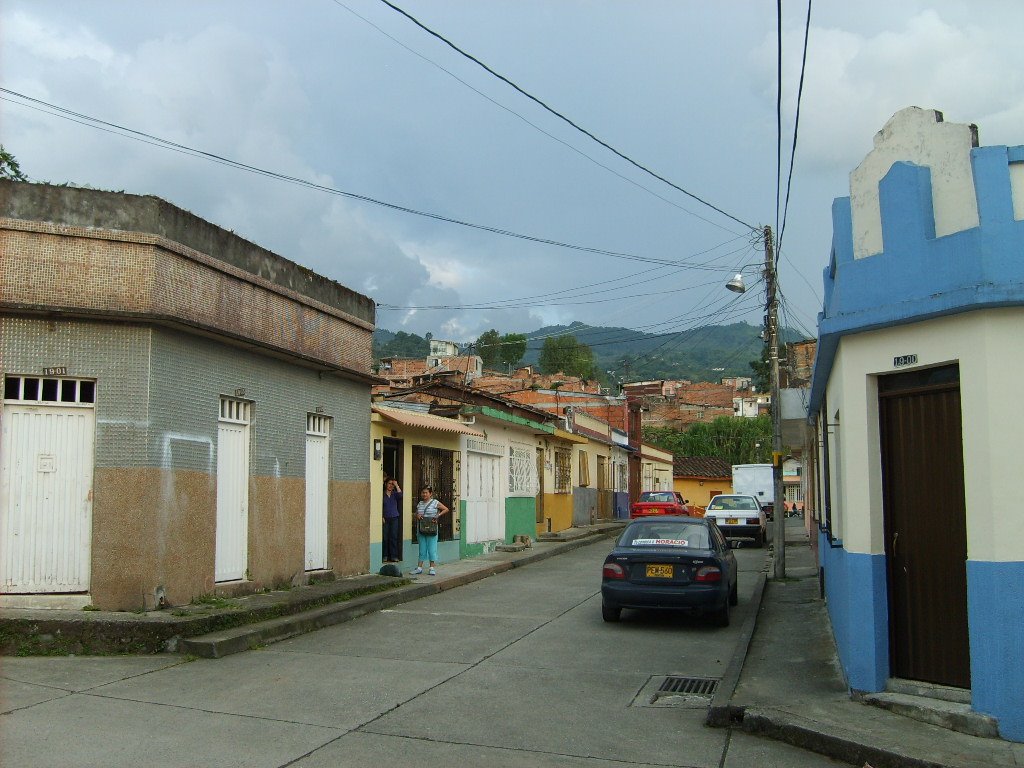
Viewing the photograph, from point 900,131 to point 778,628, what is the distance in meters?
7.23

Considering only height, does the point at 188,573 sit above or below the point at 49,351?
below

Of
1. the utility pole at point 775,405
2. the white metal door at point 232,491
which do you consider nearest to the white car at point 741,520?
the utility pole at point 775,405

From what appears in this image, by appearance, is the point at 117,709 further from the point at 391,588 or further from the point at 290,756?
the point at 391,588

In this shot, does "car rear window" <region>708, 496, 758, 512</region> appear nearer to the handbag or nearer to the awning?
the awning

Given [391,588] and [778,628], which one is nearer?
[778,628]

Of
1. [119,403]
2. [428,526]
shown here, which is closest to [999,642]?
[119,403]

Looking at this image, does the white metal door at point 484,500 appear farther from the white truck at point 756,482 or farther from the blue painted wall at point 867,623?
the white truck at point 756,482

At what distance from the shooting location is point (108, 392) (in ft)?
34.8

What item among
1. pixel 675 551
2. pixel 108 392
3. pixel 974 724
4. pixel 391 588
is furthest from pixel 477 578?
pixel 974 724

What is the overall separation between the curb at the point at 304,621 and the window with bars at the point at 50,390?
3.07m

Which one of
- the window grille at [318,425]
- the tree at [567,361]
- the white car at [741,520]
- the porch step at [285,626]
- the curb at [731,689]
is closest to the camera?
the curb at [731,689]

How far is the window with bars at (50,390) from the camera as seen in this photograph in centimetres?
1043

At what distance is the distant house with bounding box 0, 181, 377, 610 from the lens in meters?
10.4

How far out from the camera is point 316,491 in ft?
48.5
